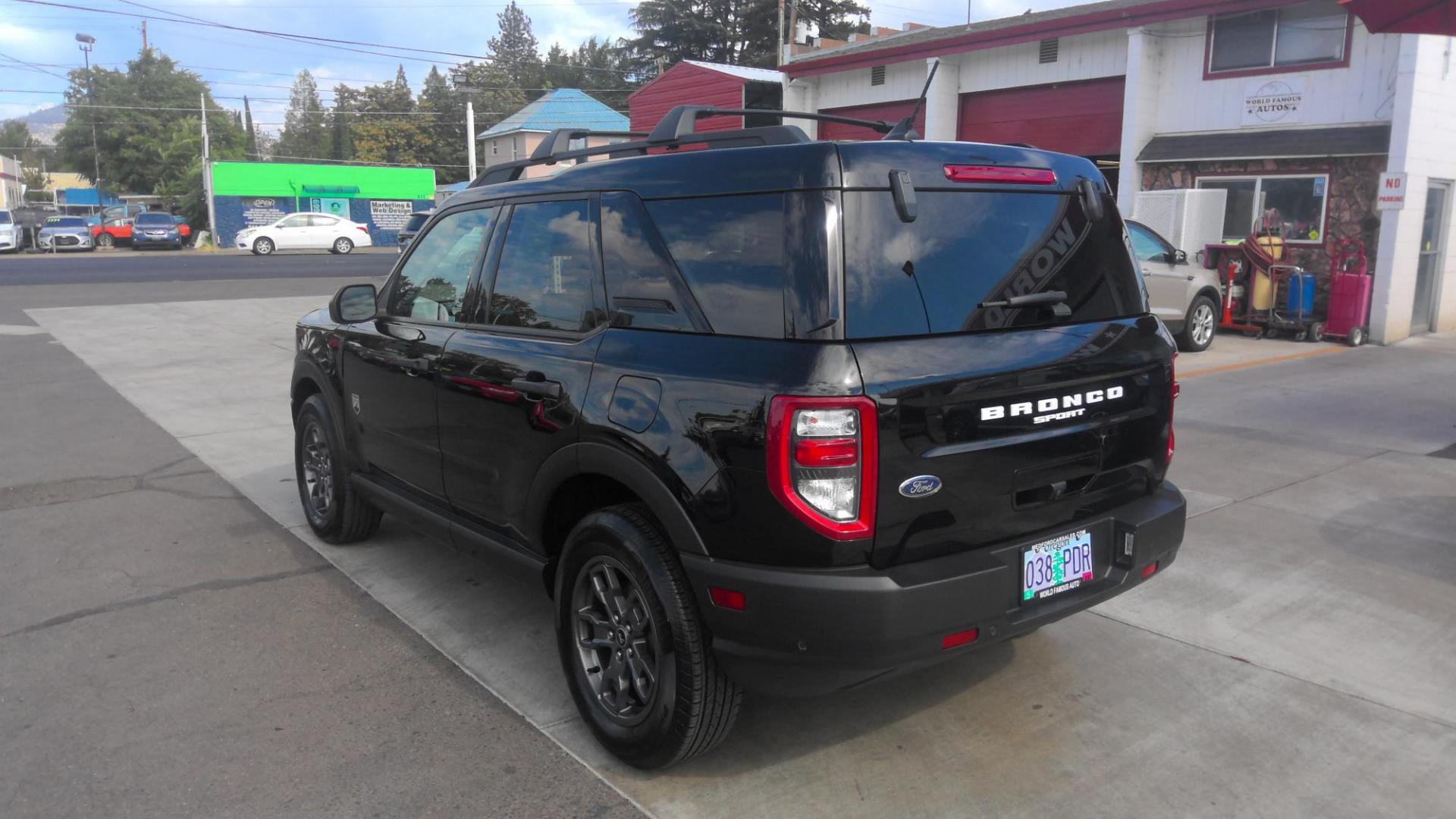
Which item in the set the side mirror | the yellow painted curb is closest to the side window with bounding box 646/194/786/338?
the side mirror

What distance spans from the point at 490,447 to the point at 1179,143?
14.9 meters

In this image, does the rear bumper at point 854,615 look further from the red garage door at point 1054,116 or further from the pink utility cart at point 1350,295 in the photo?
the red garage door at point 1054,116

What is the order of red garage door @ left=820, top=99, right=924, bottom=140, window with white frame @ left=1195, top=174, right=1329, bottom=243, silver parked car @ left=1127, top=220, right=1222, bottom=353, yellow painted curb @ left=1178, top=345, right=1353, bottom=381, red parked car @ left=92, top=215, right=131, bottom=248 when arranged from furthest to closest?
red parked car @ left=92, top=215, right=131, bottom=248
red garage door @ left=820, top=99, right=924, bottom=140
window with white frame @ left=1195, top=174, right=1329, bottom=243
silver parked car @ left=1127, top=220, right=1222, bottom=353
yellow painted curb @ left=1178, top=345, right=1353, bottom=381

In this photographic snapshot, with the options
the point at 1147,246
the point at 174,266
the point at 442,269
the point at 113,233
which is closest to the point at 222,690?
the point at 442,269

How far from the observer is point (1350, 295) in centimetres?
1366

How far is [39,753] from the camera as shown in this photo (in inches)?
137

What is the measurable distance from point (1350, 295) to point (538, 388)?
13.4m

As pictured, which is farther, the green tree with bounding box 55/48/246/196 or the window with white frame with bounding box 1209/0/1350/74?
the green tree with bounding box 55/48/246/196

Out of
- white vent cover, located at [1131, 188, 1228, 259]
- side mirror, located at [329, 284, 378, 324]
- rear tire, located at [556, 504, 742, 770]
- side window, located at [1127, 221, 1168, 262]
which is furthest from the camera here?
white vent cover, located at [1131, 188, 1228, 259]

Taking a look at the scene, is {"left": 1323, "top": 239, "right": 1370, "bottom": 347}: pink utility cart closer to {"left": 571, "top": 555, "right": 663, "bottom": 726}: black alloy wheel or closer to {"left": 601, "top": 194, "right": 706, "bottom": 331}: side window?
{"left": 601, "top": 194, "right": 706, "bottom": 331}: side window

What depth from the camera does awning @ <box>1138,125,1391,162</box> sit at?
13.8 meters

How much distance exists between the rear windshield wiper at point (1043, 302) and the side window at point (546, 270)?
1.35m

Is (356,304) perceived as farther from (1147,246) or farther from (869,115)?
(869,115)

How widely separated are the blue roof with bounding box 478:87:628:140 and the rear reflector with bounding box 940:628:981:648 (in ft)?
163
